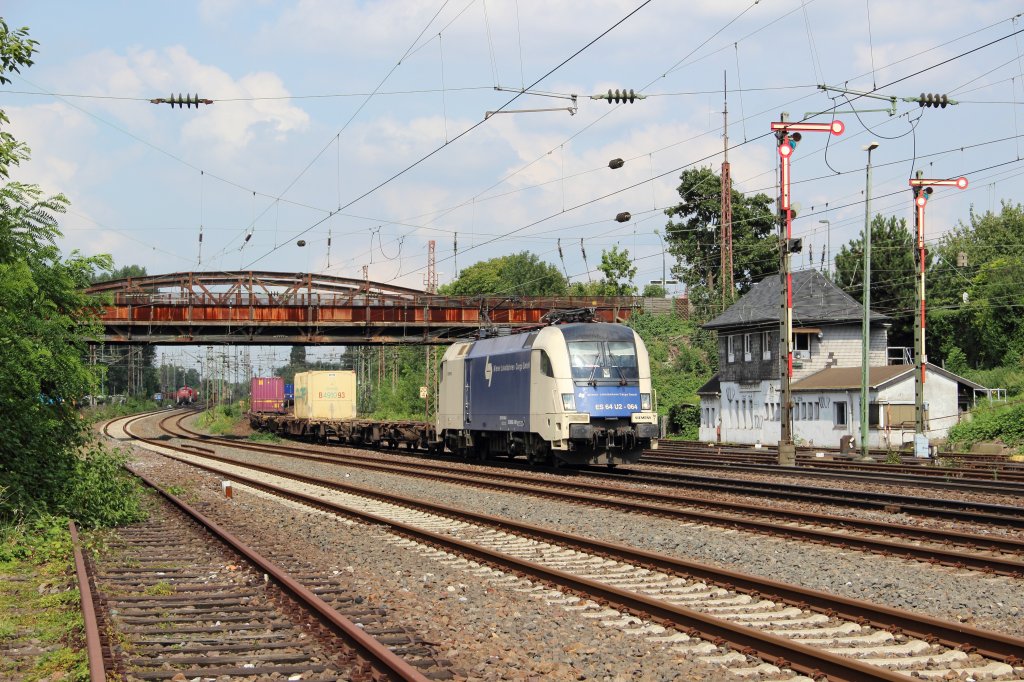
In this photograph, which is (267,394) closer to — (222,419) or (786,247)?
(222,419)

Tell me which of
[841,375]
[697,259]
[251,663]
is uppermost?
[697,259]

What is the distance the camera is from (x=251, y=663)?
7355 mm

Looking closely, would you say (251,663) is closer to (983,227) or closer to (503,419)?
(503,419)

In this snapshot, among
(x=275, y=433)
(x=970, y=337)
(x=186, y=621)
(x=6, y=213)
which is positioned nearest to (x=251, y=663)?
(x=186, y=621)

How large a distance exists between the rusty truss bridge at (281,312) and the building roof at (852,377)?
32.7ft

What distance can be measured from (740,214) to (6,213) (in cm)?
6453

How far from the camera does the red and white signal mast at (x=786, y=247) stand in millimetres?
26406

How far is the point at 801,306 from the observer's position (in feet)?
167

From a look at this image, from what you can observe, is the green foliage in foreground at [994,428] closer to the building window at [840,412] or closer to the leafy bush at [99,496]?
the building window at [840,412]

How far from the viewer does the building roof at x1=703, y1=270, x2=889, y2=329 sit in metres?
48.7

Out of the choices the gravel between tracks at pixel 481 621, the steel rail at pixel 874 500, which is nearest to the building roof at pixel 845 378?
the steel rail at pixel 874 500

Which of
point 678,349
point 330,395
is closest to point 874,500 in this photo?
point 330,395

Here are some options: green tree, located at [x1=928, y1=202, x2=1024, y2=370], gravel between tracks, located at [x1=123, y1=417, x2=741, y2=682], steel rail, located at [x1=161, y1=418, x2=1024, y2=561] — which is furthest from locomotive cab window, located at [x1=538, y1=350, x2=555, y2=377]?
green tree, located at [x1=928, y1=202, x2=1024, y2=370]

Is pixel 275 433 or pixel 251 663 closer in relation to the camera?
pixel 251 663
